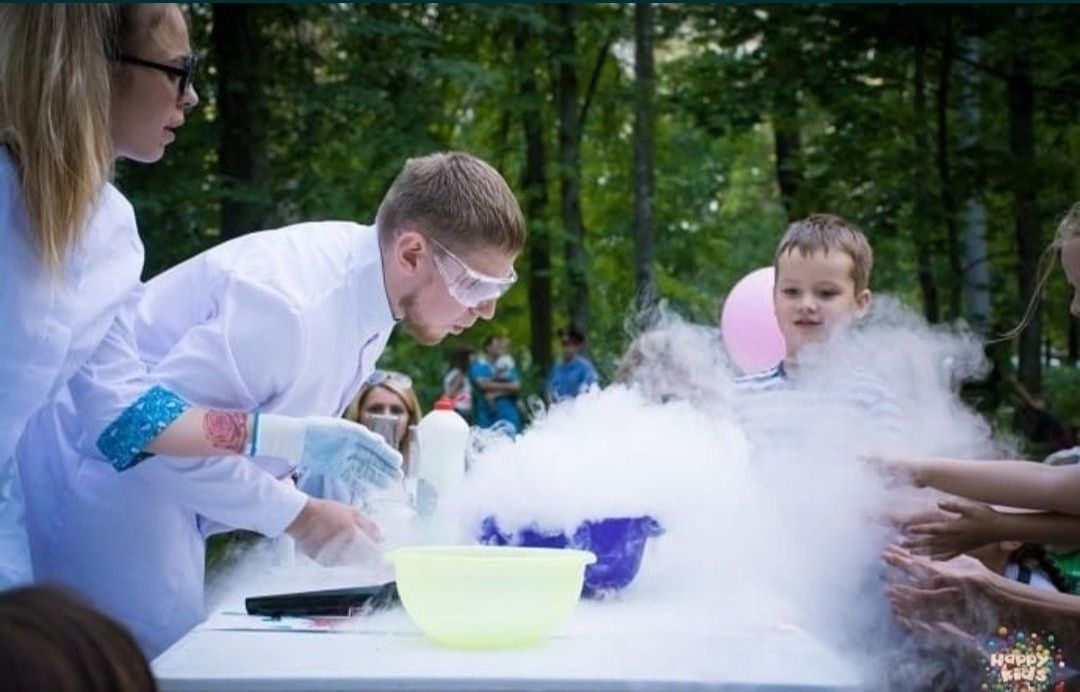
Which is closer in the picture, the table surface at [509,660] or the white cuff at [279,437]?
the table surface at [509,660]

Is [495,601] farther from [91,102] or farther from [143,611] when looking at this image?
[91,102]

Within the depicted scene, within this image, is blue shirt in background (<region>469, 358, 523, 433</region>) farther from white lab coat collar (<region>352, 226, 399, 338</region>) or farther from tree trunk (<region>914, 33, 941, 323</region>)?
white lab coat collar (<region>352, 226, 399, 338</region>)

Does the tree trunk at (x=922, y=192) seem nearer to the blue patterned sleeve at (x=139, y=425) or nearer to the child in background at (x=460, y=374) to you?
the child in background at (x=460, y=374)

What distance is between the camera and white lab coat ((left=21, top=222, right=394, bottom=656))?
2.25 metres

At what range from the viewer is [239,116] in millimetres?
8953

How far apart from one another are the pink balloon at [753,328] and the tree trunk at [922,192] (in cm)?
450

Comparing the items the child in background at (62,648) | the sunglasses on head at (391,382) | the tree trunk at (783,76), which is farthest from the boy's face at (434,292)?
the tree trunk at (783,76)

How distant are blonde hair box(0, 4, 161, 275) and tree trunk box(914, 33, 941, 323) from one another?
772 centimetres

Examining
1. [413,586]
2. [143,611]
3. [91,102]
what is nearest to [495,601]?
[413,586]

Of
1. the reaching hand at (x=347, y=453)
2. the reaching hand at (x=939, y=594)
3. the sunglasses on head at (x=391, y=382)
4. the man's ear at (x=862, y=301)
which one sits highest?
the man's ear at (x=862, y=301)

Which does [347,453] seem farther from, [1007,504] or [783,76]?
[783,76]

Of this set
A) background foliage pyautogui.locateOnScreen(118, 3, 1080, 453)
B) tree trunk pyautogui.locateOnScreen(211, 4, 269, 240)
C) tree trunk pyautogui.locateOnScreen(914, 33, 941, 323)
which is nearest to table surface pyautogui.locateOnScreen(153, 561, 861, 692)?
background foliage pyautogui.locateOnScreen(118, 3, 1080, 453)

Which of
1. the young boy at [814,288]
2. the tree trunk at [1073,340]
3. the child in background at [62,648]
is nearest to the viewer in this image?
the child in background at [62,648]

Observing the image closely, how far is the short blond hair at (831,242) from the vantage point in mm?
3586
